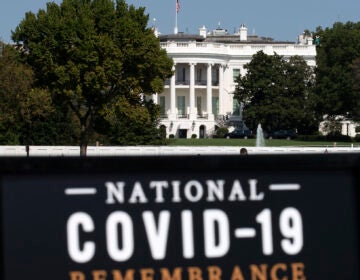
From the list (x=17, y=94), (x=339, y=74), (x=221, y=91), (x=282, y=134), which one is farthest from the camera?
(x=221, y=91)

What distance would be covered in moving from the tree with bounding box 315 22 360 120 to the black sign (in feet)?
321

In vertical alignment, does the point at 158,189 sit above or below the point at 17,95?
below

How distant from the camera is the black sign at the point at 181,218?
8.93 ft

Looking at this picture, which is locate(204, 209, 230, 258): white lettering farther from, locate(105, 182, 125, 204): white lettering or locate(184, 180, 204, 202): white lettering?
locate(105, 182, 125, 204): white lettering

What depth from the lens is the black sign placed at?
272 centimetres

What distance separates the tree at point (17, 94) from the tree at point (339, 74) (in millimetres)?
41081

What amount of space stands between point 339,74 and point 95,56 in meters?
46.0

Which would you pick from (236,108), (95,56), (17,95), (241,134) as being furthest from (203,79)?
(17,95)

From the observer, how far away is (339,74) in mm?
107188

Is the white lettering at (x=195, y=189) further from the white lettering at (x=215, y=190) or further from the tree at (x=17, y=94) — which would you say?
the tree at (x=17, y=94)

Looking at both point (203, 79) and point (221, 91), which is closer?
point (221, 91)

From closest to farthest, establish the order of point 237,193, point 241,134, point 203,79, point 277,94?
point 237,193, point 277,94, point 241,134, point 203,79

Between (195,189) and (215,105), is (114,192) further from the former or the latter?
(215,105)

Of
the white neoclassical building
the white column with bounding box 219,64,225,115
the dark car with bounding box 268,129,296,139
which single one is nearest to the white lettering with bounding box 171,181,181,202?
the dark car with bounding box 268,129,296,139
